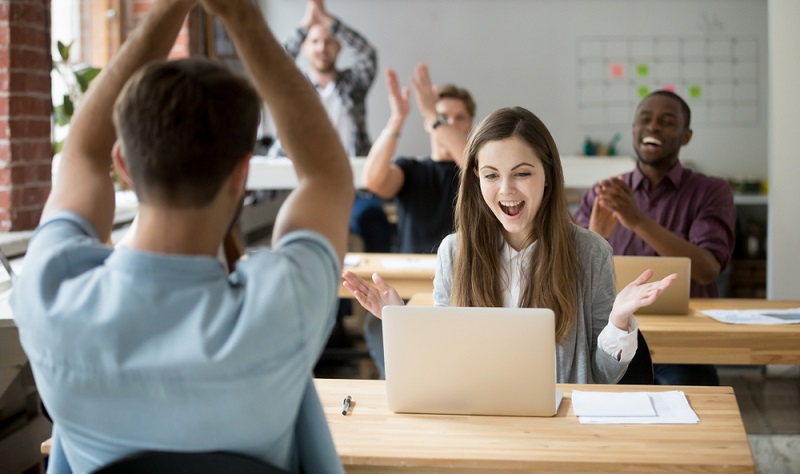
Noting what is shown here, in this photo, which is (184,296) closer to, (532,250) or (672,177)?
(532,250)

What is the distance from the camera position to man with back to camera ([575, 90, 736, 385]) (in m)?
3.41

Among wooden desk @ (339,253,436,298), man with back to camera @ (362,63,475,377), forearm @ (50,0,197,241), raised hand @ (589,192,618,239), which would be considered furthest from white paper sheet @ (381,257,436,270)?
forearm @ (50,0,197,241)

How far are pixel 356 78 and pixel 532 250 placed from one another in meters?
3.80

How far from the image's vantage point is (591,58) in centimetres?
687

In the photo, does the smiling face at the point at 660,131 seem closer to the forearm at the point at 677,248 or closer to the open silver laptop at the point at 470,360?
the forearm at the point at 677,248

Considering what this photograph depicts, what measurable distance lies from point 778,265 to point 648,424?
114 inches

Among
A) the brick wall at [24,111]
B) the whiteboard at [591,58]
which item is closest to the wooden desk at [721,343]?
the brick wall at [24,111]

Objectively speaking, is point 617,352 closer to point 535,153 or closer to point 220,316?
point 535,153

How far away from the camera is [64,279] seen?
3.51 feet

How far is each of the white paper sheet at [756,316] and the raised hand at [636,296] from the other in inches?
39.2

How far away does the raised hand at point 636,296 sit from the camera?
1.94m

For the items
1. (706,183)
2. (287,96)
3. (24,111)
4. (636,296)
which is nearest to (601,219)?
(706,183)

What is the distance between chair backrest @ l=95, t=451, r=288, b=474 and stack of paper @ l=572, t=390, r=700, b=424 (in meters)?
0.98

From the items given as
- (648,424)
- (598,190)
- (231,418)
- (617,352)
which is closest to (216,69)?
(231,418)
